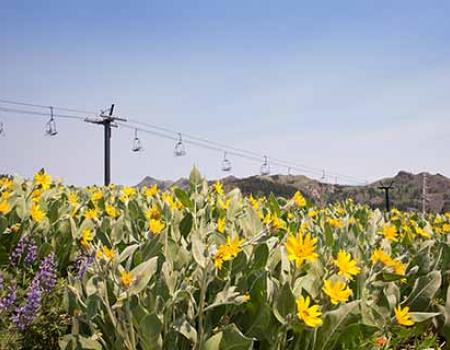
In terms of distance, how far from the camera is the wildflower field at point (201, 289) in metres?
1.71

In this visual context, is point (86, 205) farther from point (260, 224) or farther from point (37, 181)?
point (260, 224)

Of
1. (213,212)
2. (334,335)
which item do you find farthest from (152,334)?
(213,212)

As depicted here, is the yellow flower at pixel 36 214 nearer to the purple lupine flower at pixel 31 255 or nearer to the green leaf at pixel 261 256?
the purple lupine flower at pixel 31 255

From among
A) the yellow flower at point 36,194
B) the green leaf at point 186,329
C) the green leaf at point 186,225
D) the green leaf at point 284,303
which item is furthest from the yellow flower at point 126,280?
the yellow flower at point 36,194

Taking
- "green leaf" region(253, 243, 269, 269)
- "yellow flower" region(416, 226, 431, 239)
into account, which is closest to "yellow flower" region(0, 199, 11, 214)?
"green leaf" region(253, 243, 269, 269)

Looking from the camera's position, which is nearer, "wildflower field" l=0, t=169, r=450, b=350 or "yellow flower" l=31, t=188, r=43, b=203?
"wildflower field" l=0, t=169, r=450, b=350

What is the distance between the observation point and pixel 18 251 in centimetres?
247

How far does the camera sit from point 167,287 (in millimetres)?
1766

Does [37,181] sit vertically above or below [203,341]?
above

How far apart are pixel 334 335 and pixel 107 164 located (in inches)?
693

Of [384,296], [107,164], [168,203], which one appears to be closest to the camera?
[384,296]

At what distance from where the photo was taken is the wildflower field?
5.62 feet

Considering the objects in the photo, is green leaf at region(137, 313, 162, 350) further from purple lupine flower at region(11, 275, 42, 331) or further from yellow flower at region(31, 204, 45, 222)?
yellow flower at region(31, 204, 45, 222)

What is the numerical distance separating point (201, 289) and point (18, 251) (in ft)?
3.83
